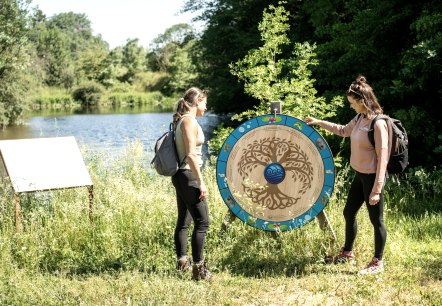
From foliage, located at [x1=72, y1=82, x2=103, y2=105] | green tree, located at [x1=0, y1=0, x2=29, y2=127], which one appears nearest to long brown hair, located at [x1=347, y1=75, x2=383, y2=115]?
green tree, located at [x1=0, y1=0, x2=29, y2=127]

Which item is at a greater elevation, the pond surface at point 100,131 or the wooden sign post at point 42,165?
the wooden sign post at point 42,165

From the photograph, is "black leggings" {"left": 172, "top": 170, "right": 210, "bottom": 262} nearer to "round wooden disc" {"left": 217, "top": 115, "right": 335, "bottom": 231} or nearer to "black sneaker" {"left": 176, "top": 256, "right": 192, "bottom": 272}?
"black sneaker" {"left": 176, "top": 256, "right": 192, "bottom": 272}

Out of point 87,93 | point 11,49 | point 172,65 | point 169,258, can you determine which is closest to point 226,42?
point 11,49

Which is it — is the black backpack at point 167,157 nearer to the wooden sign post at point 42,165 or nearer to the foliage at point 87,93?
the wooden sign post at point 42,165

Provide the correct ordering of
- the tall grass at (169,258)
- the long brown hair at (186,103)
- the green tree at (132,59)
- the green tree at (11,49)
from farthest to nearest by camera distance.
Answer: the green tree at (132,59) < the green tree at (11,49) < the long brown hair at (186,103) < the tall grass at (169,258)

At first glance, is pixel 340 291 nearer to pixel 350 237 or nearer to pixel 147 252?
pixel 350 237

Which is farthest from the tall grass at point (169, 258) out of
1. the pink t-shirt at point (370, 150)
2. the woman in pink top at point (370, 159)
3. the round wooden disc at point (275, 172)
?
the pink t-shirt at point (370, 150)

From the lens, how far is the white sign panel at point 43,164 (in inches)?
211

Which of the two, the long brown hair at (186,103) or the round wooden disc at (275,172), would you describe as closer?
the long brown hair at (186,103)

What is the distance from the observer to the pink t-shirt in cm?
416

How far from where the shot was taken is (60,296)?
13.2 ft

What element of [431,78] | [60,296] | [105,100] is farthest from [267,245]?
[105,100]

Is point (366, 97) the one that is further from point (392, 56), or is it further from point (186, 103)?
point (392, 56)

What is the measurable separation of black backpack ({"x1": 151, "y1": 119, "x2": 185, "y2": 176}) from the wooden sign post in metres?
1.58
